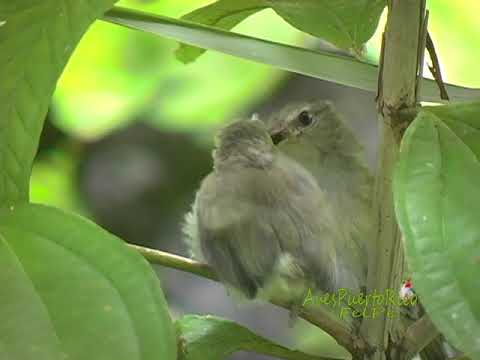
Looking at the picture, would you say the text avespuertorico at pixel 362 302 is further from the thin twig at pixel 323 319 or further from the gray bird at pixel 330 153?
the gray bird at pixel 330 153

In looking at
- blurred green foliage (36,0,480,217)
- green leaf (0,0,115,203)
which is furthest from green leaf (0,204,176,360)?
blurred green foliage (36,0,480,217)

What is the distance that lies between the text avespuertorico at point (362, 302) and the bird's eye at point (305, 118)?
379mm

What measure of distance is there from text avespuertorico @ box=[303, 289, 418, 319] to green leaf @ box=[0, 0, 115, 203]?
22 cm

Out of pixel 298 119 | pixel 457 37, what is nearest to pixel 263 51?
pixel 298 119

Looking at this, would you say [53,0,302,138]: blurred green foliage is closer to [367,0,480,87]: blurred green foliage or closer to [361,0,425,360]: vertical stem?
[367,0,480,87]: blurred green foliage

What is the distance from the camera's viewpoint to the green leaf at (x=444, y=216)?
1.71 feet

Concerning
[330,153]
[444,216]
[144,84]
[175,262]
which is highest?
[444,216]

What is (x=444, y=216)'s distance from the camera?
55 cm

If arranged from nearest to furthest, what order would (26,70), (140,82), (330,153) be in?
1. (26,70)
2. (330,153)
3. (140,82)

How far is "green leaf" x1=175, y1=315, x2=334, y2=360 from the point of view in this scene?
732 mm

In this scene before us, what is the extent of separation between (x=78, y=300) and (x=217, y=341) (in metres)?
0.20

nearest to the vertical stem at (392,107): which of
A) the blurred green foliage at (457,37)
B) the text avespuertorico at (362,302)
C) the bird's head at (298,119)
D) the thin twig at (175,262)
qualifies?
the text avespuertorico at (362,302)

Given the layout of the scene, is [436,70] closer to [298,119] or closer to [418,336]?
[418,336]

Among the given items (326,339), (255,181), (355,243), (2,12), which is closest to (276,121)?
(355,243)
